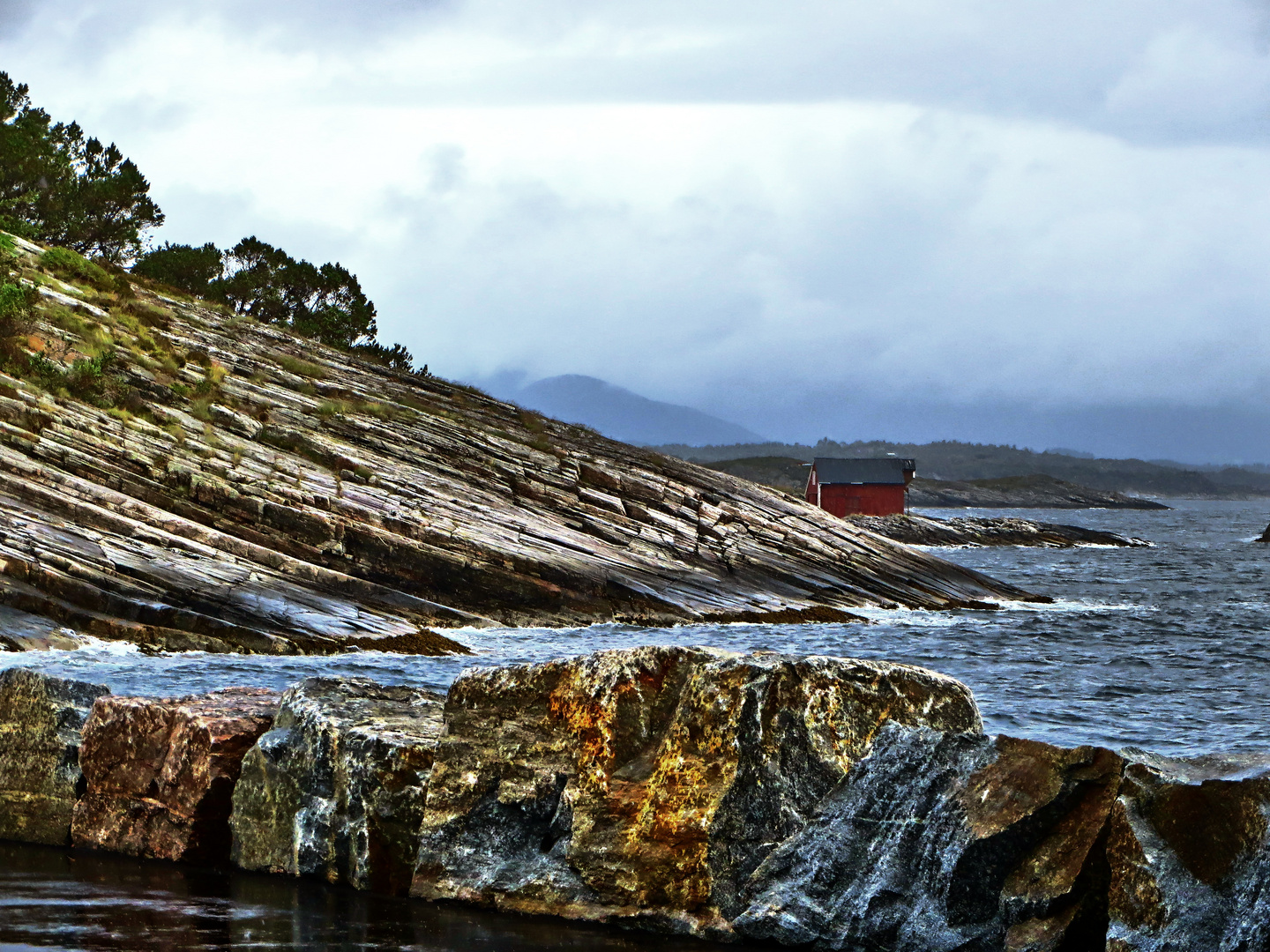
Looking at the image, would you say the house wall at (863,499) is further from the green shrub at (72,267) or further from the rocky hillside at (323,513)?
the green shrub at (72,267)

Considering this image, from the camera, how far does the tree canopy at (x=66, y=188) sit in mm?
66812

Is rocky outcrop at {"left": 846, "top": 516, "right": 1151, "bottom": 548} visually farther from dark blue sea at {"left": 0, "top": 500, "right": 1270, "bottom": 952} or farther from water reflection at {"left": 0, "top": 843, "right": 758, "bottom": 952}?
water reflection at {"left": 0, "top": 843, "right": 758, "bottom": 952}

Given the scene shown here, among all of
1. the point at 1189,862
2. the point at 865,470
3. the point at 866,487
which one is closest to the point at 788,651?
the point at 1189,862

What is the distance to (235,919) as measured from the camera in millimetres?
8820

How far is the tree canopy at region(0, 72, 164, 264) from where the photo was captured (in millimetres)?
66812

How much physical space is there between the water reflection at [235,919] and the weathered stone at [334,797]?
22cm

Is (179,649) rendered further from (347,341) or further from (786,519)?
(347,341)

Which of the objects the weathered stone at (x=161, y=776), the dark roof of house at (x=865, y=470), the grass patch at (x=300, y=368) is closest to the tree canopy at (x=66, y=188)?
the grass patch at (x=300, y=368)

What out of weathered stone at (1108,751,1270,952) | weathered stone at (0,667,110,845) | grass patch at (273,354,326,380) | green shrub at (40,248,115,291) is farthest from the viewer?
grass patch at (273,354,326,380)

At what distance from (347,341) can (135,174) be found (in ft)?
51.8

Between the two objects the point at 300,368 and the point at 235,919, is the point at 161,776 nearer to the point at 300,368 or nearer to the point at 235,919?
the point at 235,919

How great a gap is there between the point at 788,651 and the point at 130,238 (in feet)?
182

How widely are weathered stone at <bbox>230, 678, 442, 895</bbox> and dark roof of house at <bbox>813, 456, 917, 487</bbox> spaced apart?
11373 cm

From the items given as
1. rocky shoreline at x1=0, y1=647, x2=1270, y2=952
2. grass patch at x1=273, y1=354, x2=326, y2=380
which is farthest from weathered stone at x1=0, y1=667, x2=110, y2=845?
grass patch at x1=273, y1=354, x2=326, y2=380
